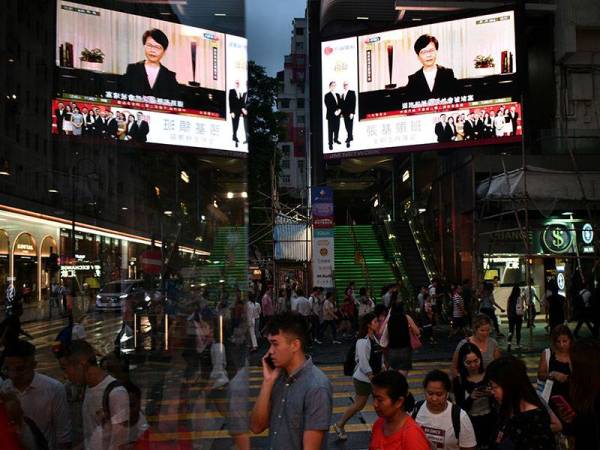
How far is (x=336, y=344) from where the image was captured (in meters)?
16.1

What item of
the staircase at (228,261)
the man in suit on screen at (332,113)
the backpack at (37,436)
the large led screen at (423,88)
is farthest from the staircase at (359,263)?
the backpack at (37,436)

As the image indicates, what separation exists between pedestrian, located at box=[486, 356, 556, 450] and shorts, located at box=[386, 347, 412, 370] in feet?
13.6

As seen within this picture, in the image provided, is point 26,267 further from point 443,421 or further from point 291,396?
point 443,421

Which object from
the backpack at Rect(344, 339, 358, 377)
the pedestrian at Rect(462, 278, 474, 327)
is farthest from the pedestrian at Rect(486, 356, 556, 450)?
the pedestrian at Rect(462, 278, 474, 327)

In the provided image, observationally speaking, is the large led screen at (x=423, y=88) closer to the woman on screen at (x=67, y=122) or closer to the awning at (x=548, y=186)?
the awning at (x=548, y=186)

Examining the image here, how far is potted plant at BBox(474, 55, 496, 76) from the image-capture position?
22219mm

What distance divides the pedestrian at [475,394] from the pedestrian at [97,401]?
227 centimetres

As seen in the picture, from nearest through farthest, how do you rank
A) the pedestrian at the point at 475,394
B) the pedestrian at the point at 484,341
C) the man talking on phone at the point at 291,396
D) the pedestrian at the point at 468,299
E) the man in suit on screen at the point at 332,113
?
1. the man talking on phone at the point at 291,396
2. the pedestrian at the point at 475,394
3. the pedestrian at the point at 484,341
4. the pedestrian at the point at 468,299
5. the man in suit on screen at the point at 332,113

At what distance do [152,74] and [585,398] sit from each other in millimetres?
3256

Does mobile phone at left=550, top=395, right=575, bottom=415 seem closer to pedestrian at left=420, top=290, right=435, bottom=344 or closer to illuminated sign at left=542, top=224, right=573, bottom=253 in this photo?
pedestrian at left=420, top=290, right=435, bottom=344

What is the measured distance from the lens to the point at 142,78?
3941 millimetres

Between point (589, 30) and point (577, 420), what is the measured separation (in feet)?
70.6

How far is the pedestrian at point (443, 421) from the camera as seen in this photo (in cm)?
379

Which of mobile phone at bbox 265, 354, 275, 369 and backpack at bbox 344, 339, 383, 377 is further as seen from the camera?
backpack at bbox 344, 339, 383, 377
